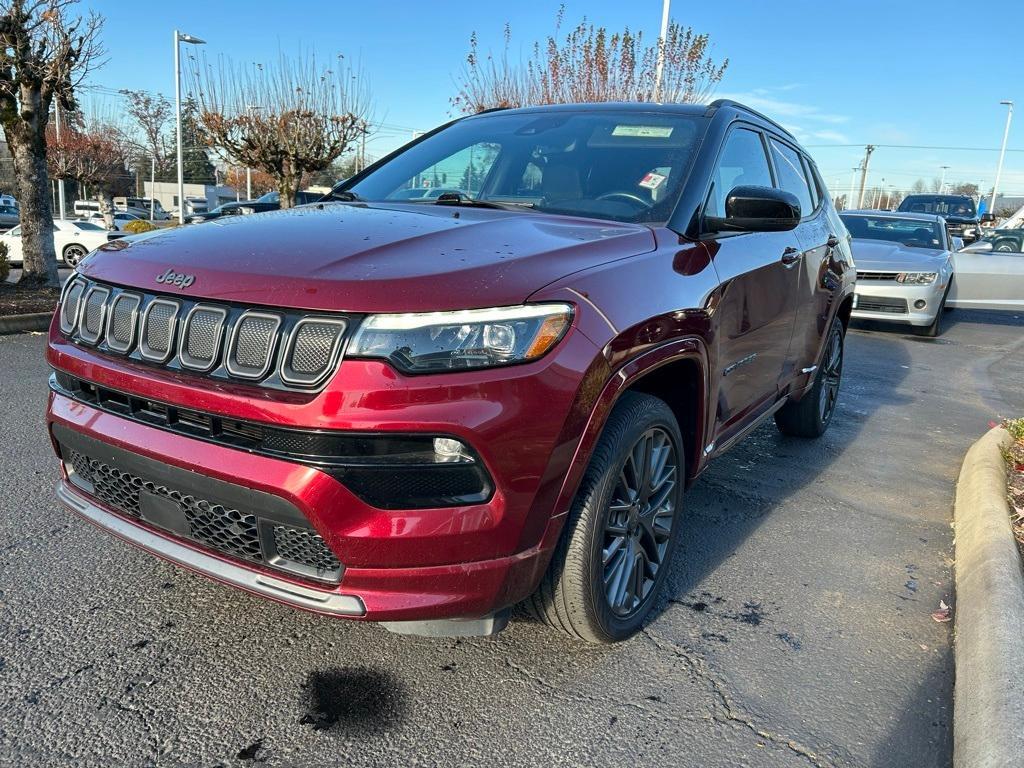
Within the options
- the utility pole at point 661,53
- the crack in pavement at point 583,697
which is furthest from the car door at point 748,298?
the utility pole at point 661,53

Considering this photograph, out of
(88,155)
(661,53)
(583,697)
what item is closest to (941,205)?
(661,53)

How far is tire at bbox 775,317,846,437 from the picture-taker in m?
4.94

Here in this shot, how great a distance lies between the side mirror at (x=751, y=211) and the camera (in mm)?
2791

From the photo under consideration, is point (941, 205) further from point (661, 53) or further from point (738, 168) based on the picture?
point (738, 168)

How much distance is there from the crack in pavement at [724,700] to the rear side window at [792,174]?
2.40 meters

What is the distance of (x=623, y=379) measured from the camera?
7.21 feet

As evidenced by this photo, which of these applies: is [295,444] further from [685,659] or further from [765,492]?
[765,492]

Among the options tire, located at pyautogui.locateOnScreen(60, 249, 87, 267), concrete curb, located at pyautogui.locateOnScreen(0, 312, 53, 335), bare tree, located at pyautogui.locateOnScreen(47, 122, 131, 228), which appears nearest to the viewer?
concrete curb, located at pyautogui.locateOnScreen(0, 312, 53, 335)

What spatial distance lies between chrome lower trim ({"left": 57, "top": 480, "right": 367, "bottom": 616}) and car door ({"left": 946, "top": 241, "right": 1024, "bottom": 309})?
1114 cm

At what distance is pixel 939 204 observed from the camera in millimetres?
18016

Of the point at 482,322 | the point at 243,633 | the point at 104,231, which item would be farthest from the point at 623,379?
the point at 104,231

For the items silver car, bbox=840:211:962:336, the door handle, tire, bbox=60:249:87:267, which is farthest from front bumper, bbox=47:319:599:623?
tire, bbox=60:249:87:267

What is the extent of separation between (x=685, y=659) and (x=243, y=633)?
4.73 feet

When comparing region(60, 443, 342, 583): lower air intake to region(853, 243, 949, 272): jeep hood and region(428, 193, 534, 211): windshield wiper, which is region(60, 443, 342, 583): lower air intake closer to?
region(428, 193, 534, 211): windshield wiper
